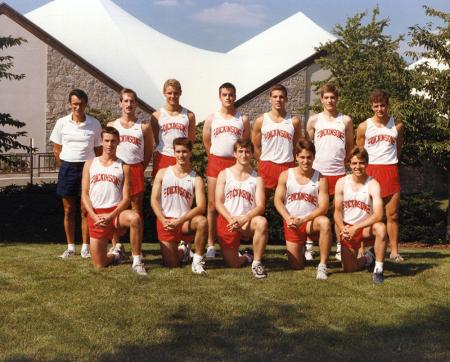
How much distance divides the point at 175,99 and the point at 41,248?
10.4 feet

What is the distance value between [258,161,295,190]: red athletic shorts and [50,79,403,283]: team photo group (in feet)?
0.04

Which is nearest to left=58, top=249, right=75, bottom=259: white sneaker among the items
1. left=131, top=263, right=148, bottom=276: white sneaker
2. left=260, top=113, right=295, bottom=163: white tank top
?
left=131, top=263, right=148, bottom=276: white sneaker

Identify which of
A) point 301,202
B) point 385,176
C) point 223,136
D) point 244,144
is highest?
point 223,136

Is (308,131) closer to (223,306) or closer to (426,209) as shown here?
(223,306)

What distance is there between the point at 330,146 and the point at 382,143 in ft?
2.13

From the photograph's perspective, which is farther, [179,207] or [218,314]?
[179,207]

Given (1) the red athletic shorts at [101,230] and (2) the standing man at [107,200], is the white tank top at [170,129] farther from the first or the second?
(1) the red athletic shorts at [101,230]

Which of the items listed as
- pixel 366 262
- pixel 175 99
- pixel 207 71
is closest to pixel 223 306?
pixel 366 262

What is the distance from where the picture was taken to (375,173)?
7977 millimetres

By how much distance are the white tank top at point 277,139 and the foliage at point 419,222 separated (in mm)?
6797

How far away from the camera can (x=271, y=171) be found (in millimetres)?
7828

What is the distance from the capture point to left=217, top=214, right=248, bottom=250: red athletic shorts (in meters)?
7.24

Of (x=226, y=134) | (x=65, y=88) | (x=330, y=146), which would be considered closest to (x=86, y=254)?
(x=226, y=134)

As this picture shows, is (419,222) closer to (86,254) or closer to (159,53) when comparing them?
(86,254)
